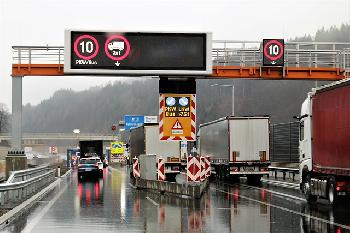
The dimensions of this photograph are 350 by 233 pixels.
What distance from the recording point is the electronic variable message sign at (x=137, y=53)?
87.9ft

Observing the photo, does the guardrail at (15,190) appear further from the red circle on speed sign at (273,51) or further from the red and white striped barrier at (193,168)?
the red circle on speed sign at (273,51)

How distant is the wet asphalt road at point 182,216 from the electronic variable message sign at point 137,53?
6.86 metres

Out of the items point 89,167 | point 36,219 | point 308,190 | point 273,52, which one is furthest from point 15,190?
point 89,167

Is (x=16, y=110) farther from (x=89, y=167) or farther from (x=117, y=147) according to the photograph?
(x=117, y=147)

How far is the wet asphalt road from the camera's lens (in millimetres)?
13289

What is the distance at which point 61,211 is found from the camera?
57.5ft

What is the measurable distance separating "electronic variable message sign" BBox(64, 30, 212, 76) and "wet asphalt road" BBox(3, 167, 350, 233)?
6.86 m

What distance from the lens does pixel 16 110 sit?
32812mm

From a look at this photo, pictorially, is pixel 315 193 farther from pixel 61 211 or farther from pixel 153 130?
pixel 153 130

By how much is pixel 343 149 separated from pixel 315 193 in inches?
119

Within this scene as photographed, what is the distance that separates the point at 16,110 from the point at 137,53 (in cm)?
893

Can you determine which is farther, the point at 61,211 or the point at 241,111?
the point at 241,111

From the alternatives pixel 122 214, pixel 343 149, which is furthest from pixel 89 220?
pixel 343 149

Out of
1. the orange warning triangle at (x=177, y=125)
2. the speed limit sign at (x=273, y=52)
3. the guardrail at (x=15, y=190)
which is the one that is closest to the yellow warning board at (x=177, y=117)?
the orange warning triangle at (x=177, y=125)
